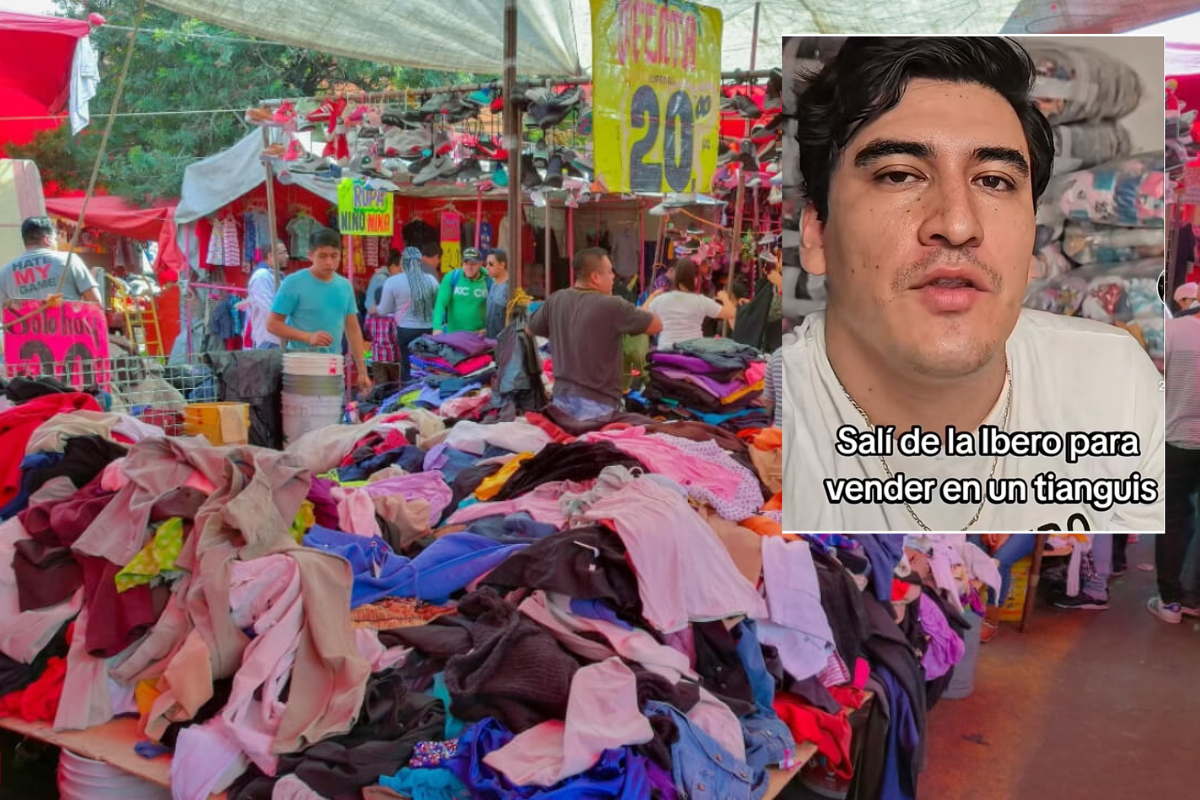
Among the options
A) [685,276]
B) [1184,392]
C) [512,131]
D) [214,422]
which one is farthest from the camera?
[685,276]

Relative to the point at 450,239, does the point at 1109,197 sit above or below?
below

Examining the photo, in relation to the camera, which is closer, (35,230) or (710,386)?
(710,386)

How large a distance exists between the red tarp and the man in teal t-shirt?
2.98 m

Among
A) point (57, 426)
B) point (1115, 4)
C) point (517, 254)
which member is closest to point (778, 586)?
point (1115, 4)

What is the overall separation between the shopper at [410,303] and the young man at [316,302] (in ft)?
7.40

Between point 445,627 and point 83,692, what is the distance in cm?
87

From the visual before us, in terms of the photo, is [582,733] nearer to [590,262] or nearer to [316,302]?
[590,262]

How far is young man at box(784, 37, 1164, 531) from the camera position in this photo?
1305 mm

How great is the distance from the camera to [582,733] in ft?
6.57

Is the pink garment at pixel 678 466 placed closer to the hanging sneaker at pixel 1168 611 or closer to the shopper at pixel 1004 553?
the shopper at pixel 1004 553

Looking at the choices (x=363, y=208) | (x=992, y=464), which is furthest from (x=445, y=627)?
(x=363, y=208)

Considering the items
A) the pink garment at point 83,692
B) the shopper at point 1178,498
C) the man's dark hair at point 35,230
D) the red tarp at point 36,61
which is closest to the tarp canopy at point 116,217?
the red tarp at point 36,61

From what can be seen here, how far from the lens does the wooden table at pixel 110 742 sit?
2.24 m

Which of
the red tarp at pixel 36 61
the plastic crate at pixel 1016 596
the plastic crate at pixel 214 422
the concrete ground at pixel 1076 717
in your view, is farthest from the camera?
the red tarp at pixel 36 61
